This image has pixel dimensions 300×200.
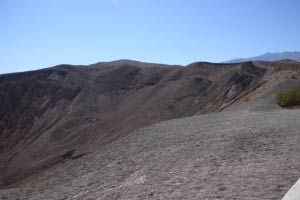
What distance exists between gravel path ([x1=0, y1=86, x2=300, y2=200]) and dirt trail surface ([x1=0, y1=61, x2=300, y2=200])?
30mm

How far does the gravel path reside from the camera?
762 centimetres

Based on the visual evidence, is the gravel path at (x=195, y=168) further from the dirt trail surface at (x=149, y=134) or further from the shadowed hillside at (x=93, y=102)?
the shadowed hillside at (x=93, y=102)

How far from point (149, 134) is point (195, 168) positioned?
27.4 feet

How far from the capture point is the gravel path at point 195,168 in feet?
25.0

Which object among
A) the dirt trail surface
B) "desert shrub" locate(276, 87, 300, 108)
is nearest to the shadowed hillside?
the dirt trail surface

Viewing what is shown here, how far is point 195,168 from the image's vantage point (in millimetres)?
9578

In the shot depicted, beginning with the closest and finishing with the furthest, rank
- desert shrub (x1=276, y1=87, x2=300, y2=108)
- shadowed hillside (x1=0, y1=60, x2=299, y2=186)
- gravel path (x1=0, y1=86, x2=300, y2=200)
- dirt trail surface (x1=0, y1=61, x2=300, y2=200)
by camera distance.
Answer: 1. gravel path (x1=0, y1=86, x2=300, y2=200)
2. dirt trail surface (x1=0, y1=61, x2=300, y2=200)
3. desert shrub (x1=276, y1=87, x2=300, y2=108)
4. shadowed hillside (x1=0, y1=60, x2=299, y2=186)

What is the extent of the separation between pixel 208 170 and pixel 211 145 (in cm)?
332

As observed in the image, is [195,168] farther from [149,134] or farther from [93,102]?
[93,102]

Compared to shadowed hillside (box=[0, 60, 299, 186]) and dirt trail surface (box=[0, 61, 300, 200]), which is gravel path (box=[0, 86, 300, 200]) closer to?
dirt trail surface (box=[0, 61, 300, 200])

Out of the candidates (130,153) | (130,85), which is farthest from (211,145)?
(130,85)

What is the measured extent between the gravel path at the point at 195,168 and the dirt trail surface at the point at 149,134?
0.03 meters

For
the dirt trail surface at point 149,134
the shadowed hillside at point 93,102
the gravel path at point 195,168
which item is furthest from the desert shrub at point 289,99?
the shadowed hillside at point 93,102

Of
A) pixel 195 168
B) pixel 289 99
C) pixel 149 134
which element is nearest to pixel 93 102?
pixel 289 99
